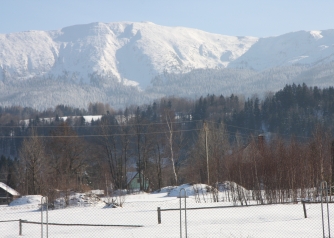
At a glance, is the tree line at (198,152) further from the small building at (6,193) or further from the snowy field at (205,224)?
the snowy field at (205,224)

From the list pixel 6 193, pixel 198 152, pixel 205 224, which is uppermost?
pixel 198 152

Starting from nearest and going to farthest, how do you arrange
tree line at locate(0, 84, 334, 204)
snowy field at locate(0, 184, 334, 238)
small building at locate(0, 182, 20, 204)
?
snowy field at locate(0, 184, 334, 238) → tree line at locate(0, 84, 334, 204) → small building at locate(0, 182, 20, 204)

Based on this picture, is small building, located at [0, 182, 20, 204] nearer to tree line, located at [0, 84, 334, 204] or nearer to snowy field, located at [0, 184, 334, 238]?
tree line, located at [0, 84, 334, 204]

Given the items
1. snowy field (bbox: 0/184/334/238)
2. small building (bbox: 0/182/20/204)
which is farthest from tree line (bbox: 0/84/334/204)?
snowy field (bbox: 0/184/334/238)

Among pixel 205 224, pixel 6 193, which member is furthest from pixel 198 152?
pixel 205 224

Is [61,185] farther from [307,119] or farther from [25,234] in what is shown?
[307,119]

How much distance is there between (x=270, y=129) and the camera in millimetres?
108188

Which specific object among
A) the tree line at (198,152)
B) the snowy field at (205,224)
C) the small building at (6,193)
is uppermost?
the tree line at (198,152)

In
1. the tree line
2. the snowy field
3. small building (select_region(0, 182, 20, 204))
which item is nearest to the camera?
the snowy field

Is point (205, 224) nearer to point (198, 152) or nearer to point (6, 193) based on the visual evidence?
point (198, 152)

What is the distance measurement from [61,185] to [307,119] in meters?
64.6

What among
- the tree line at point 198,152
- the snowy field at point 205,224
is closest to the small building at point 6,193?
the tree line at point 198,152

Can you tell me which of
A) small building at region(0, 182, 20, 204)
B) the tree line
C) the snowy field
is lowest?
small building at region(0, 182, 20, 204)

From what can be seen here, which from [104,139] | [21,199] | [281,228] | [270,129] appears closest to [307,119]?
[270,129]
